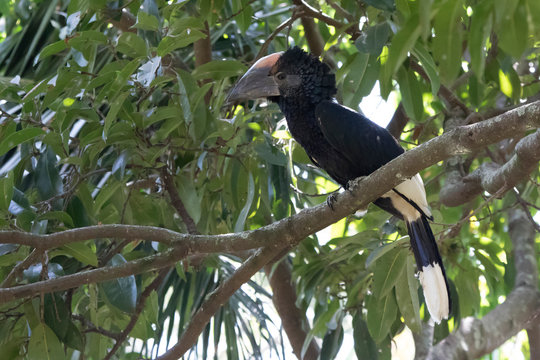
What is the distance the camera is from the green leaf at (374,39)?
223 centimetres

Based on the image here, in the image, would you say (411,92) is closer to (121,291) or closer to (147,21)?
(147,21)

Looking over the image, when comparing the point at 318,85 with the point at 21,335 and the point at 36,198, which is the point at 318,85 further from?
the point at 21,335

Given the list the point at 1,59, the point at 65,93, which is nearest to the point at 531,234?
the point at 65,93

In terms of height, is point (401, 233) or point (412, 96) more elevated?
point (412, 96)

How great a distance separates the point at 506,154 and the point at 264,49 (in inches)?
52.0

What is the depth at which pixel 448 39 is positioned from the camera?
1.05 metres

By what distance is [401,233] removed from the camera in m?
2.98

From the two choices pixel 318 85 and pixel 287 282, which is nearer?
pixel 318 85

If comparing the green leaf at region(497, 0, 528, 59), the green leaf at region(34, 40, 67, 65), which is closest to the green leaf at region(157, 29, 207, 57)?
the green leaf at region(34, 40, 67, 65)

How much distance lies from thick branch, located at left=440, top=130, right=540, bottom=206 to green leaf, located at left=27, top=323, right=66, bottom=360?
4.98 ft

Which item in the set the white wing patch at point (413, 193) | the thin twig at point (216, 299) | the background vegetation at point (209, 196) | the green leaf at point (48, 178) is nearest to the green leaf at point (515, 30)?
the background vegetation at point (209, 196)

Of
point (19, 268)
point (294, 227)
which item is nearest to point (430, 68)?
point (294, 227)

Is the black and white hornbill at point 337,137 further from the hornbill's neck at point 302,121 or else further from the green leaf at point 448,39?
the green leaf at point 448,39

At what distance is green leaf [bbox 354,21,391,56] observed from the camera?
223 cm
